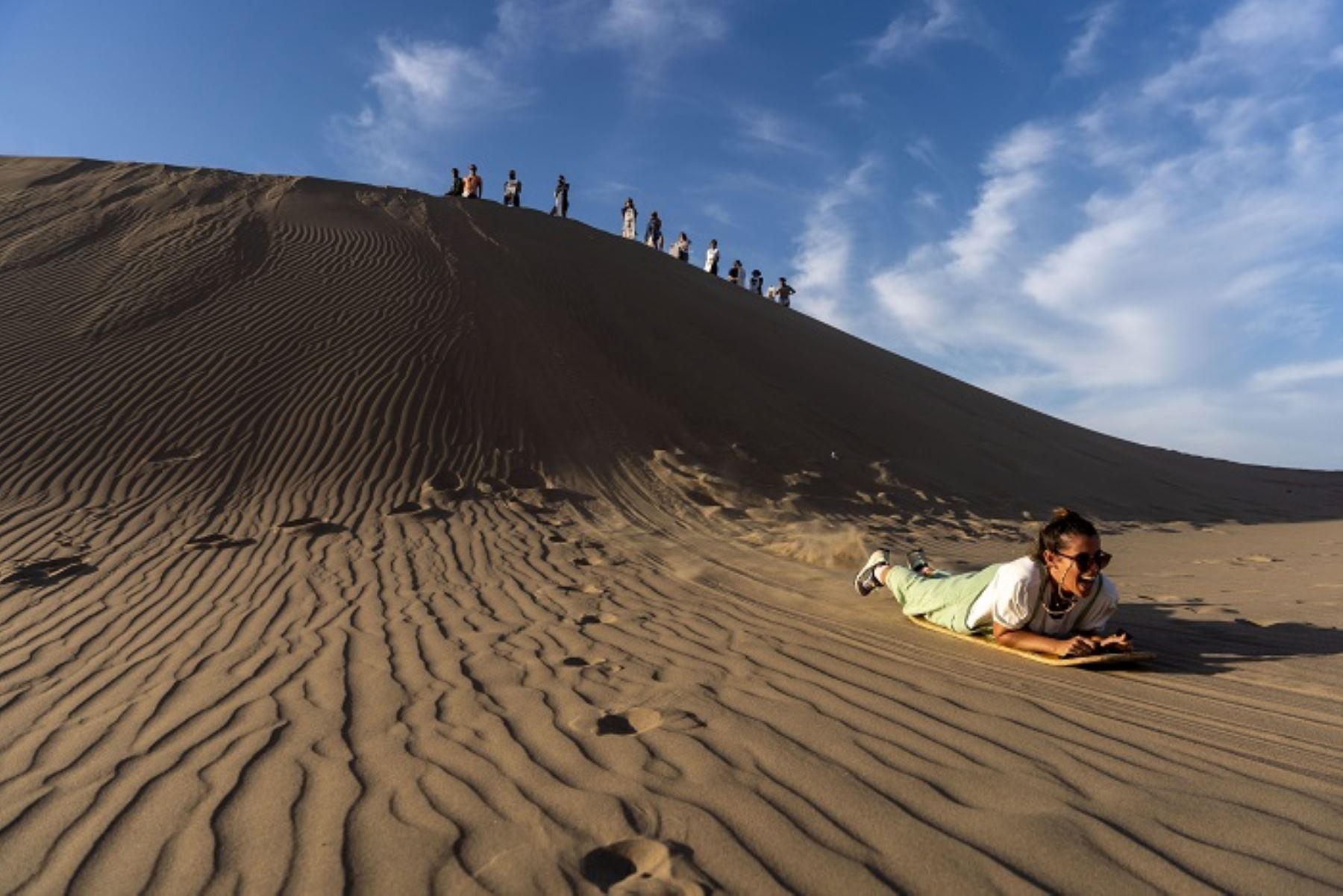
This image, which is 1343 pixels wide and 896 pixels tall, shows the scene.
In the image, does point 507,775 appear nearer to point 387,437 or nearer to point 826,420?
point 387,437

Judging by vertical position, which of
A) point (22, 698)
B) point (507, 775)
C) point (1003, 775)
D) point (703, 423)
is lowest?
point (22, 698)

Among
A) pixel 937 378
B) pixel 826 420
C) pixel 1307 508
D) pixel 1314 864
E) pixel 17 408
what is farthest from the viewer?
pixel 937 378

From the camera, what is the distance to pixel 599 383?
13.7 m

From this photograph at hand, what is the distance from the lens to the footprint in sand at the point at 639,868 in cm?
204

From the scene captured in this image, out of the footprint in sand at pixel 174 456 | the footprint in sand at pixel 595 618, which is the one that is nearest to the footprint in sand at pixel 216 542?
the footprint in sand at pixel 174 456

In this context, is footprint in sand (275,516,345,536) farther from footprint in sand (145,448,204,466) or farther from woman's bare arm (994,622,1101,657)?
woman's bare arm (994,622,1101,657)

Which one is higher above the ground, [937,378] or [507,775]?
[937,378]

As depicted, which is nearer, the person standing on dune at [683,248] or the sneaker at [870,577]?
the sneaker at [870,577]

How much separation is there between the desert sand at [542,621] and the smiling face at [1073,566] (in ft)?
1.36

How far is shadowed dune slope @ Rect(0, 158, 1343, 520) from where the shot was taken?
10.6 m

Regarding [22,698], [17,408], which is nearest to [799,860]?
[22,698]

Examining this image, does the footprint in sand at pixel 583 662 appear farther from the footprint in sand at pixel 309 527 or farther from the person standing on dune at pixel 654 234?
the person standing on dune at pixel 654 234

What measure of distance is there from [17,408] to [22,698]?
863 centimetres

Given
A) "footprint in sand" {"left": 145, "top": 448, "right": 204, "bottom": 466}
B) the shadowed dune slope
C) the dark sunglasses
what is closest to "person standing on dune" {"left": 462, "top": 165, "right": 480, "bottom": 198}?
the shadowed dune slope
